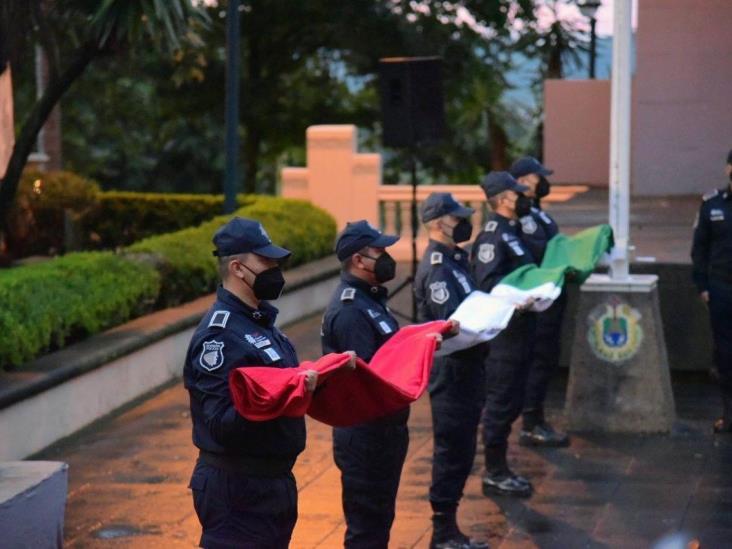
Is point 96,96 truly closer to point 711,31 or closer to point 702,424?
point 711,31

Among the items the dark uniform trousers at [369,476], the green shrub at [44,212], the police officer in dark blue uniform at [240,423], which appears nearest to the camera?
the police officer in dark blue uniform at [240,423]

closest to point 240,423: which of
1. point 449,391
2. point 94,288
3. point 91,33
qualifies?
point 449,391

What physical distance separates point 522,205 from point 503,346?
1.01 m

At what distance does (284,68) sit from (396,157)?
265 inches

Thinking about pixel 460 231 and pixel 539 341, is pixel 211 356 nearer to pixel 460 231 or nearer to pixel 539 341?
pixel 460 231

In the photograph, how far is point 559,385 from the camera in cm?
1336

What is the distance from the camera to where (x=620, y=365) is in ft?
37.6

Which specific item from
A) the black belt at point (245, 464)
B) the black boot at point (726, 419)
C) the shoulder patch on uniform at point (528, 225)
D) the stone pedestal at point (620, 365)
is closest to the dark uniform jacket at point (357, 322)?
the black belt at point (245, 464)

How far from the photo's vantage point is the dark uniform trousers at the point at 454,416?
28.1 feet

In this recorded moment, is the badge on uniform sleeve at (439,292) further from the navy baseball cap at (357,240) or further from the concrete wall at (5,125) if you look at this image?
the concrete wall at (5,125)

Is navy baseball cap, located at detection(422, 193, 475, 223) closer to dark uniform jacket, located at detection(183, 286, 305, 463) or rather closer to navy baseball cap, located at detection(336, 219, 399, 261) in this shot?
navy baseball cap, located at detection(336, 219, 399, 261)

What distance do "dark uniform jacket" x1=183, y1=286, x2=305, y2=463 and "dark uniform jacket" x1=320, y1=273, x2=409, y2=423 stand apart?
1.14m

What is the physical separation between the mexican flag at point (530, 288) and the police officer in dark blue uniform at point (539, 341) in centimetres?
17

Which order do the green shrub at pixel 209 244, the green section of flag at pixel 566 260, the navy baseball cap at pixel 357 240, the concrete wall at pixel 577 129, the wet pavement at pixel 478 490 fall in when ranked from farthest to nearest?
1. the concrete wall at pixel 577 129
2. the green shrub at pixel 209 244
3. the green section of flag at pixel 566 260
4. the wet pavement at pixel 478 490
5. the navy baseball cap at pixel 357 240
